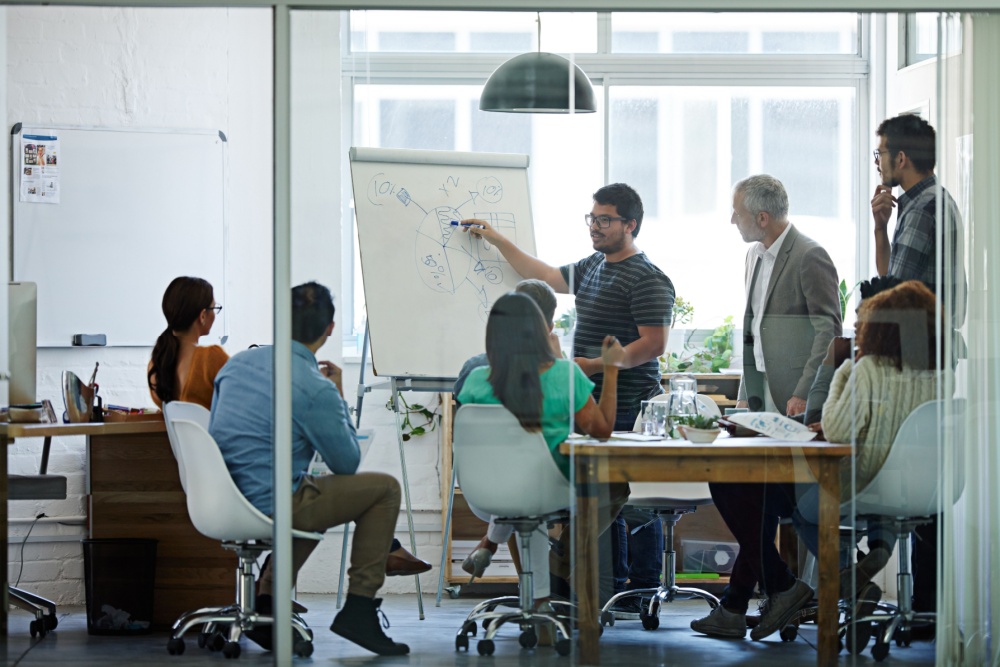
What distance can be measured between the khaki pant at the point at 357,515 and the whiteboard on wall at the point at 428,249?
46 centimetres

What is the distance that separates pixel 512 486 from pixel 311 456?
25.2 inches

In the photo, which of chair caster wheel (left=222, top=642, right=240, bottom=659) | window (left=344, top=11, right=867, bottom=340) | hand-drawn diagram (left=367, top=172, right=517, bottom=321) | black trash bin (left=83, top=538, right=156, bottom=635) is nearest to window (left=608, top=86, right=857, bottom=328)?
window (left=344, top=11, right=867, bottom=340)

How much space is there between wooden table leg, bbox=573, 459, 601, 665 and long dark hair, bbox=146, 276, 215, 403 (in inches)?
63.8

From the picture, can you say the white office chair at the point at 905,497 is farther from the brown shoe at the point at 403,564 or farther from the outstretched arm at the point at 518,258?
the brown shoe at the point at 403,564

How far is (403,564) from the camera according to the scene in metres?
3.94

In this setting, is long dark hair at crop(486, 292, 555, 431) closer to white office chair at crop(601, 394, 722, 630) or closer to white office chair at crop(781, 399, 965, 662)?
white office chair at crop(601, 394, 722, 630)

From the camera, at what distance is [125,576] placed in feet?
14.2

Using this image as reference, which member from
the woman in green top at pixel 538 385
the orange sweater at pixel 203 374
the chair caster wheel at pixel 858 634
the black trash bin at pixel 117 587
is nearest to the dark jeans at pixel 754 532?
the chair caster wheel at pixel 858 634

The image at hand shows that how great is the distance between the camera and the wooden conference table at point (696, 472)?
12.1ft

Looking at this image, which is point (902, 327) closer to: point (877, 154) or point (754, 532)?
point (877, 154)

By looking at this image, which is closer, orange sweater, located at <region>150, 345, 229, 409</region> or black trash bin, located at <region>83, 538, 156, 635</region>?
orange sweater, located at <region>150, 345, 229, 409</region>

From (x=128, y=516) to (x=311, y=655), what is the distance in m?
1.15

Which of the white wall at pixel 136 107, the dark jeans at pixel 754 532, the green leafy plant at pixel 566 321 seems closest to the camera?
the green leafy plant at pixel 566 321

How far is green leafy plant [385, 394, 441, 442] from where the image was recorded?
166 inches
